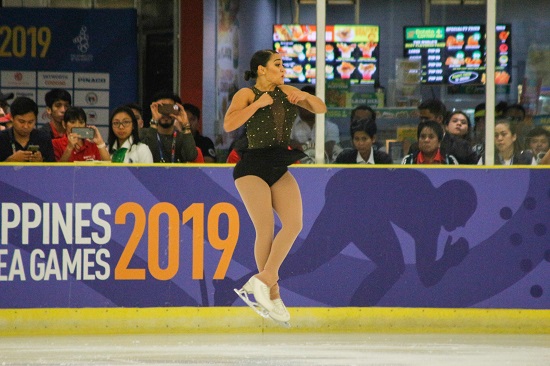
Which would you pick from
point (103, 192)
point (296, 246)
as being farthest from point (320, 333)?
point (103, 192)

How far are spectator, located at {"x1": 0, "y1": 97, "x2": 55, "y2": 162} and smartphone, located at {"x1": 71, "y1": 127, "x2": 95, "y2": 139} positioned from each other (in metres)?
0.34

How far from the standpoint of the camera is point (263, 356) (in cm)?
750

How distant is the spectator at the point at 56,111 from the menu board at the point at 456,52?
2.88m

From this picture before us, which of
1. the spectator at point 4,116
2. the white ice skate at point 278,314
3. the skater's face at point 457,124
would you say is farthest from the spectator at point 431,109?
the spectator at point 4,116

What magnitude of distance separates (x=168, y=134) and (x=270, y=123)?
Result: 2428 millimetres

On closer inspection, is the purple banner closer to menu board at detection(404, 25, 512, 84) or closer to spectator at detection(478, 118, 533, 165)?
spectator at detection(478, 118, 533, 165)

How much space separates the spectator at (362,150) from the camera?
8.90m

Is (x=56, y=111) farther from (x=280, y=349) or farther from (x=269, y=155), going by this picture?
(x=269, y=155)

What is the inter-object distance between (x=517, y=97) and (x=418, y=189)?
1.05 metres

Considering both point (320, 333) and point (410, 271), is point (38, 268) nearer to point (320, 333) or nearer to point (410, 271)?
point (320, 333)

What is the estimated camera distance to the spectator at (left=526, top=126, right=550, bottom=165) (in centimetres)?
912

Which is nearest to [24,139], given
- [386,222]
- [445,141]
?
[386,222]

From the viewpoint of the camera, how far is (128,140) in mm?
8977

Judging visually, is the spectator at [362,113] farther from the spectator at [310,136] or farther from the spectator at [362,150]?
the spectator at [310,136]
